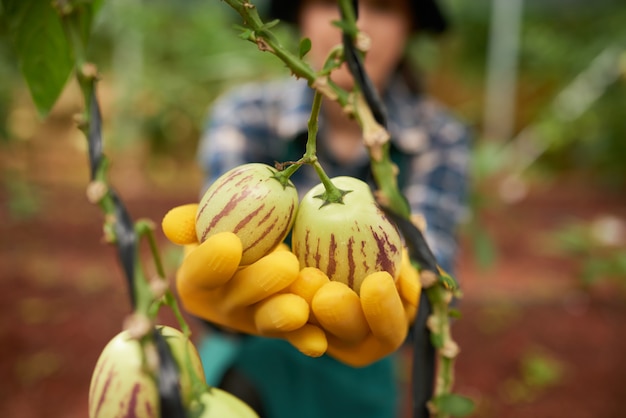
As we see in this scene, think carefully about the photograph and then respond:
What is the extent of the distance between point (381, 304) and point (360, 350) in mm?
108

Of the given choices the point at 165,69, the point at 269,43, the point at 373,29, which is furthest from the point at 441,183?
the point at 165,69

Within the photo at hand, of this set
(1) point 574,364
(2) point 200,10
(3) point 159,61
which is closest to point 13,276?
(1) point 574,364

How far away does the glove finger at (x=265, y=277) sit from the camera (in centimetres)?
33

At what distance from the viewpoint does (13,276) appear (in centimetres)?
220

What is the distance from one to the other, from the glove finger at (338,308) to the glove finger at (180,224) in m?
0.09

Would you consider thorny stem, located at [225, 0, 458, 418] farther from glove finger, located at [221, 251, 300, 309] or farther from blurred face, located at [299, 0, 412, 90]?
blurred face, located at [299, 0, 412, 90]

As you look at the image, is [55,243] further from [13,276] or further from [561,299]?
[561,299]

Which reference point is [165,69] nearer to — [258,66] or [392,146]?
[258,66]

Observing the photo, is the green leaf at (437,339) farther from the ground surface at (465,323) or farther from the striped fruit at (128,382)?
the ground surface at (465,323)

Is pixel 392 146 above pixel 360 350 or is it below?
below

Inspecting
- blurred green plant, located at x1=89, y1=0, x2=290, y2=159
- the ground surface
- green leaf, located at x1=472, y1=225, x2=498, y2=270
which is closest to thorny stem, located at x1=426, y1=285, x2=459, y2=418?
the ground surface

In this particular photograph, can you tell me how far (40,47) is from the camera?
41cm

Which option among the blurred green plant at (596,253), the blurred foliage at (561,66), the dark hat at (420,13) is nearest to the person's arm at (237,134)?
the dark hat at (420,13)

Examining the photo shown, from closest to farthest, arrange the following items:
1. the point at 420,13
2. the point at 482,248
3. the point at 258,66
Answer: the point at 420,13, the point at 482,248, the point at 258,66
